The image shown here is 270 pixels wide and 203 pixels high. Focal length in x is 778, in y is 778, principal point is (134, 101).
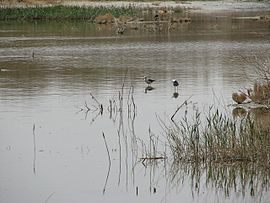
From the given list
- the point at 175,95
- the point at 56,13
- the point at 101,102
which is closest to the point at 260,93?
the point at 175,95

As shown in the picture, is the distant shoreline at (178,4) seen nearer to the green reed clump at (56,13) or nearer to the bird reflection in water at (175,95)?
the green reed clump at (56,13)

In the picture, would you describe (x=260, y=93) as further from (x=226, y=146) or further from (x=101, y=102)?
(x=226, y=146)

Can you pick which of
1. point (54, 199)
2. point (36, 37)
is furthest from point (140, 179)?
point (36, 37)

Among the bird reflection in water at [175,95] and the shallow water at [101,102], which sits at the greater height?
the bird reflection in water at [175,95]

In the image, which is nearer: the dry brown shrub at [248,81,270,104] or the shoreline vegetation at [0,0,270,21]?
the dry brown shrub at [248,81,270,104]

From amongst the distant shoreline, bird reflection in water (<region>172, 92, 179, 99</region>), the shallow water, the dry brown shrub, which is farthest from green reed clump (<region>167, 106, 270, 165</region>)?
the distant shoreline

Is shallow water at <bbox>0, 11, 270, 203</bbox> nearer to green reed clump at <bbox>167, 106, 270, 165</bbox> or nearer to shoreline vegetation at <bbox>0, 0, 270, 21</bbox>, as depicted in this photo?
green reed clump at <bbox>167, 106, 270, 165</bbox>

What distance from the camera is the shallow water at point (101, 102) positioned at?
10070mm

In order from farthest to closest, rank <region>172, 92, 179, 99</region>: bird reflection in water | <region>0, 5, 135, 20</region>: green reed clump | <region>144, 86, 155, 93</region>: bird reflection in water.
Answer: <region>0, 5, 135, 20</region>: green reed clump < <region>144, 86, 155, 93</region>: bird reflection in water < <region>172, 92, 179, 99</region>: bird reflection in water

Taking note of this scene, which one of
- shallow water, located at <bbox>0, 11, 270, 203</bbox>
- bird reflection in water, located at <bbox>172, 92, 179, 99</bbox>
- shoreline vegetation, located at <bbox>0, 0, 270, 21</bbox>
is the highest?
shoreline vegetation, located at <bbox>0, 0, 270, 21</bbox>

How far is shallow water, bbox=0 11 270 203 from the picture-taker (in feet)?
33.0

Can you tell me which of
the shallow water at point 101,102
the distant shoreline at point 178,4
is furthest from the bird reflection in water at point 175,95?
the distant shoreline at point 178,4

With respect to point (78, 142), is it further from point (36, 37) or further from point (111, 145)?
point (36, 37)

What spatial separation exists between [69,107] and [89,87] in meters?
3.12
